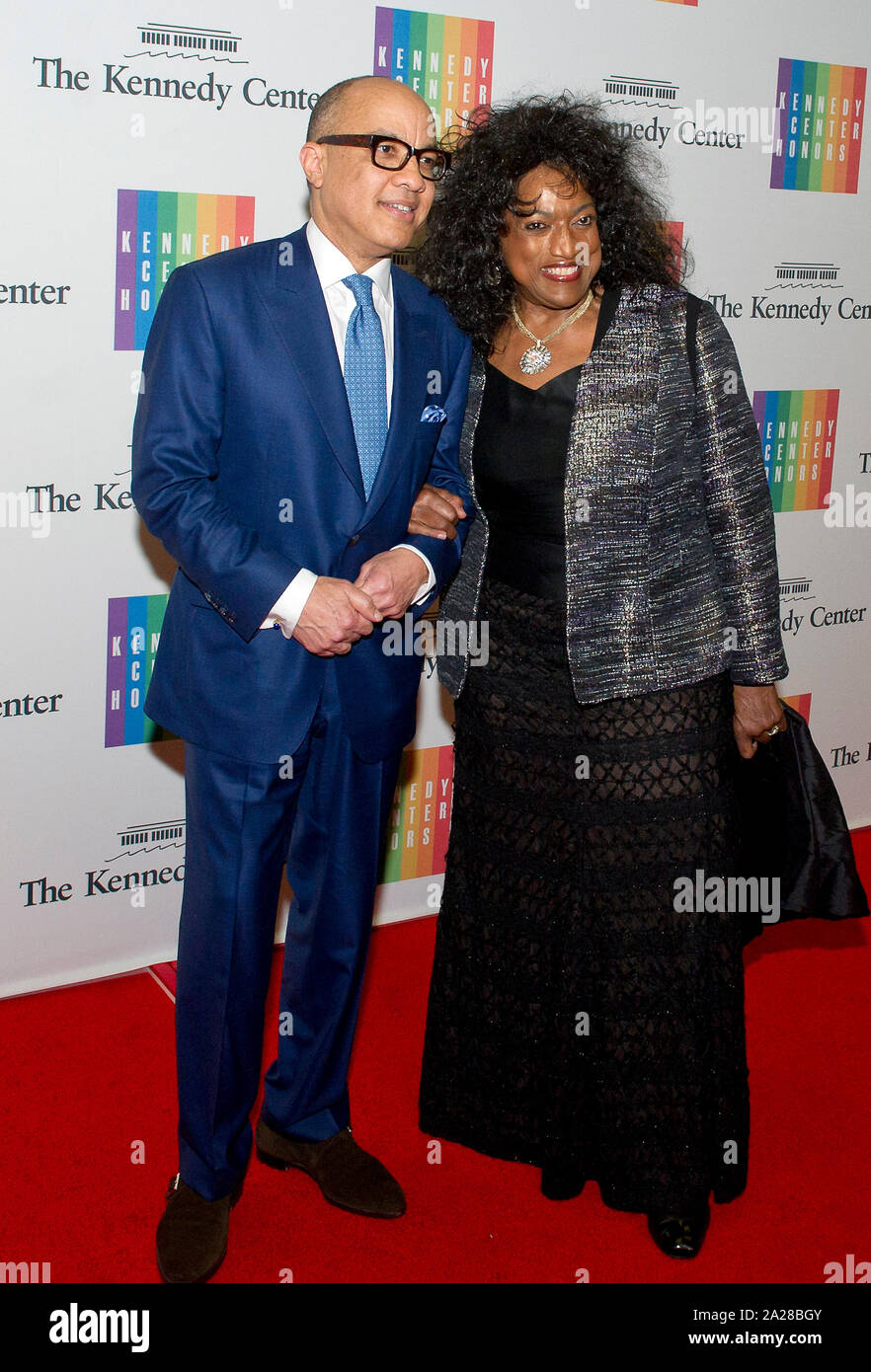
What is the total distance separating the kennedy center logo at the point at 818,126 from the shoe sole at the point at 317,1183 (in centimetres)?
314

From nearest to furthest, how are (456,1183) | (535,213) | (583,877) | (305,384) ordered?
1. (305,384)
2. (535,213)
3. (583,877)
4. (456,1183)

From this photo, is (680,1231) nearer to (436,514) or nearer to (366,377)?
(436,514)

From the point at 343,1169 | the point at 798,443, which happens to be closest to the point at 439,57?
the point at 798,443

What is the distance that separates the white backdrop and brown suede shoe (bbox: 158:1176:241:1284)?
1.13 m

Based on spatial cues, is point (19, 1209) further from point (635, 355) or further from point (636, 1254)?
point (635, 355)

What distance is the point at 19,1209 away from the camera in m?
2.63

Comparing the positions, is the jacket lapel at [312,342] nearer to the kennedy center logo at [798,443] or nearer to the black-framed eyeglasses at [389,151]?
the black-framed eyeglasses at [389,151]

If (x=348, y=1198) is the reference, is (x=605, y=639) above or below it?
above

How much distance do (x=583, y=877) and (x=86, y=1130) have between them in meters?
1.20

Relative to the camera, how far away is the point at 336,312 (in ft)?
7.72

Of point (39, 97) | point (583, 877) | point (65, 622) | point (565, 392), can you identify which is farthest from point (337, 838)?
point (39, 97)

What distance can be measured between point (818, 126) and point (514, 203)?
2271mm

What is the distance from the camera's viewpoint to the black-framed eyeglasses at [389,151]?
221 centimetres

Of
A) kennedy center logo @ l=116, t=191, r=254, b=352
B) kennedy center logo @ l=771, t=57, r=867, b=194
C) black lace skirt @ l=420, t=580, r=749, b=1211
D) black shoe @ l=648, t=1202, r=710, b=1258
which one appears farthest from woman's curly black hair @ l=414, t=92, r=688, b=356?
kennedy center logo @ l=771, t=57, r=867, b=194
